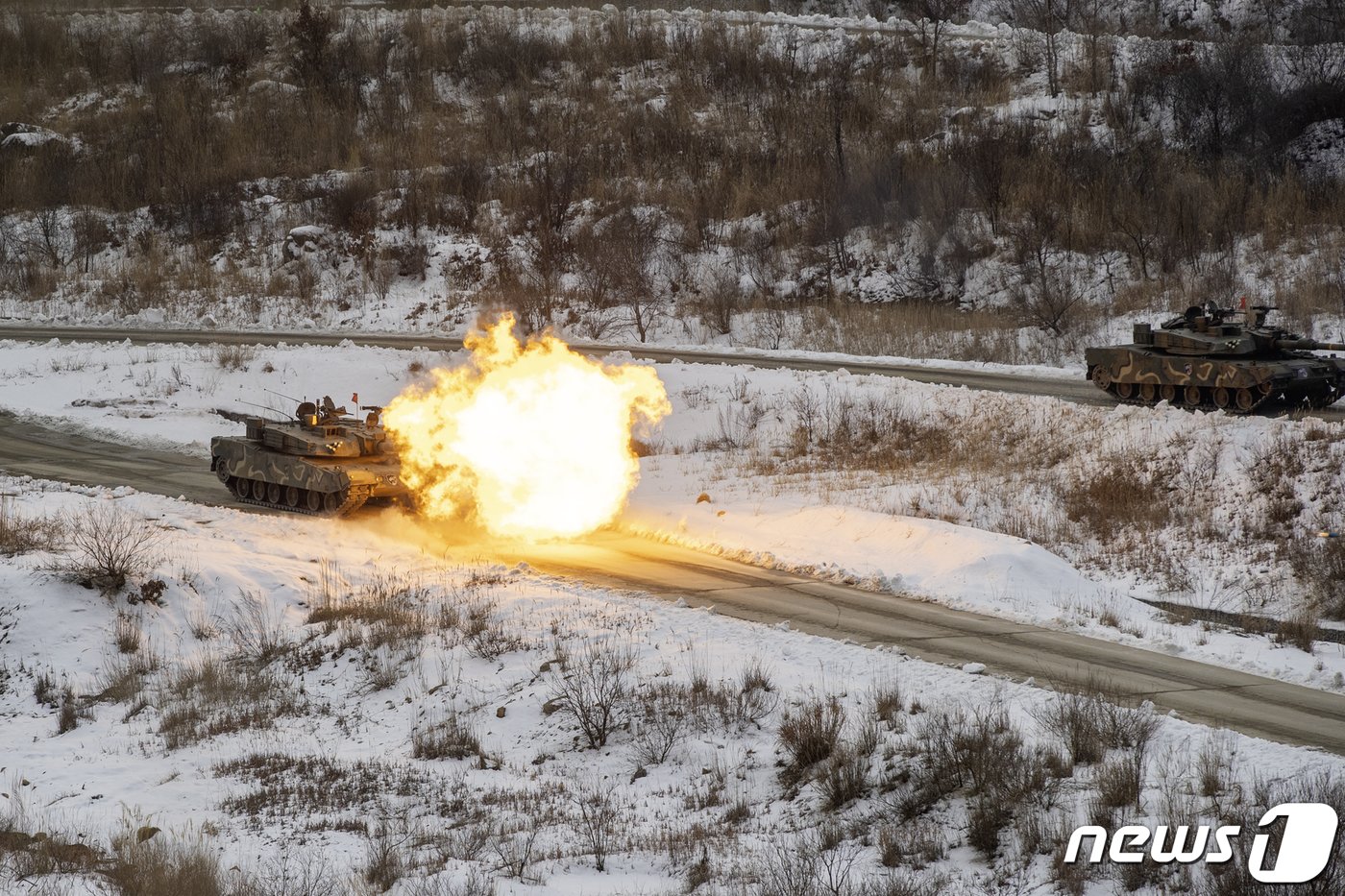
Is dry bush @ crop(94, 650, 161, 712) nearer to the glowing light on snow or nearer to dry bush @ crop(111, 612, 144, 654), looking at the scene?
dry bush @ crop(111, 612, 144, 654)

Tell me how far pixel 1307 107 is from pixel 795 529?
38248mm

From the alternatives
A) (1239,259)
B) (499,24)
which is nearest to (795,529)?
(1239,259)

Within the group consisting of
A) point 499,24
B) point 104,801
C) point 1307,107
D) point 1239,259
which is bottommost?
point 104,801

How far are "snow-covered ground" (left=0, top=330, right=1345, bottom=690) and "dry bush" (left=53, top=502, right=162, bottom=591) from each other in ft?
30.9

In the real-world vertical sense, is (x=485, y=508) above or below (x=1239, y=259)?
below

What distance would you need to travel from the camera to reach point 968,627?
18.6m

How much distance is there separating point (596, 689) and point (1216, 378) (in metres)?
18.6

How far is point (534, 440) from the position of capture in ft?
80.1

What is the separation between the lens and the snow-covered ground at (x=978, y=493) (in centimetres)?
2083

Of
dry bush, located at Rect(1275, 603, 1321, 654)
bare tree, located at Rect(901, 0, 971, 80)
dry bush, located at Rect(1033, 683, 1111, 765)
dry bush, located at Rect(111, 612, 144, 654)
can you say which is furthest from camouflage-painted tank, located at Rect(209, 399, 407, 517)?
bare tree, located at Rect(901, 0, 971, 80)

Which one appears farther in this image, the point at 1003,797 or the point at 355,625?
the point at 355,625

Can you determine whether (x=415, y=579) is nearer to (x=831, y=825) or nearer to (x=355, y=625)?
(x=355, y=625)

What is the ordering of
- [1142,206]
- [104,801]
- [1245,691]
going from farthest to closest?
[1142,206] < [1245,691] < [104,801]

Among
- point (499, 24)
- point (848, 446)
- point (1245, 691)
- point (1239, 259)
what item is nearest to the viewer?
point (1245, 691)
